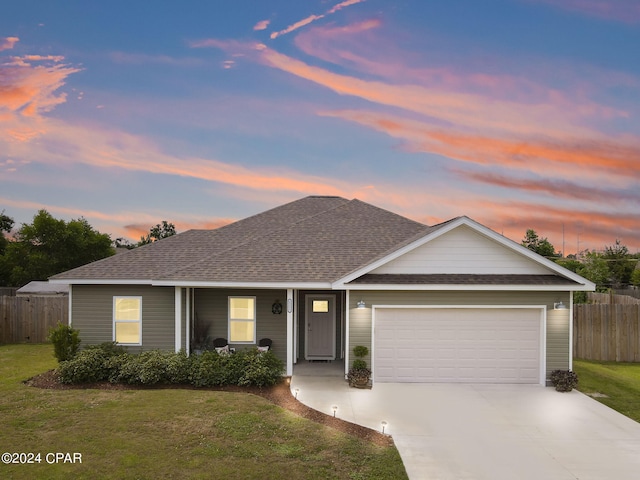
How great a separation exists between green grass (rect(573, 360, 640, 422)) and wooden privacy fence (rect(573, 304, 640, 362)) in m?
0.39

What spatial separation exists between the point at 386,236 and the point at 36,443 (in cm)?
1167

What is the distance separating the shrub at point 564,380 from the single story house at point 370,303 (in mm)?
252

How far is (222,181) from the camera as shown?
21.6 m

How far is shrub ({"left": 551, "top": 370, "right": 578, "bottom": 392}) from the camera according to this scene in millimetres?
11430

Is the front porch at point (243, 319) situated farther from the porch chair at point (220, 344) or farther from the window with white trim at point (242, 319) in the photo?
the porch chair at point (220, 344)

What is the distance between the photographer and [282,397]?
34.6 ft

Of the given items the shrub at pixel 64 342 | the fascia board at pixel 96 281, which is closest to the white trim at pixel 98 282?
the fascia board at pixel 96 281

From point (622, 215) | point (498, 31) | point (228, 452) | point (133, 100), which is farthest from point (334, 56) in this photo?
point (622, 215)

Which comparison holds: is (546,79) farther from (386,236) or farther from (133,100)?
(133,100)

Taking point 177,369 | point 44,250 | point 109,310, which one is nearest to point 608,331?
point 177,369

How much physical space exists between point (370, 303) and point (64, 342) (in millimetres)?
8861

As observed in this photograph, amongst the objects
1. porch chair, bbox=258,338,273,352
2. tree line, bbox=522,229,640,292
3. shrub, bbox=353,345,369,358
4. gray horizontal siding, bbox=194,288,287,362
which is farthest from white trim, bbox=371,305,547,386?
tree line, bbox=522,229,640,292

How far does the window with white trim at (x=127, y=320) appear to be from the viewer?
13.4 metres

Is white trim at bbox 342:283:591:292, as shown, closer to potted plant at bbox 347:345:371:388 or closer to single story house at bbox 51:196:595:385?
single story house at bbox 51:196:595:385
